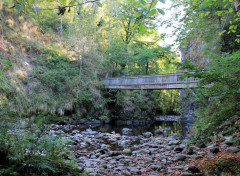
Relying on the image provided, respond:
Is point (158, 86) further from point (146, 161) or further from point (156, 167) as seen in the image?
point (156, 167)

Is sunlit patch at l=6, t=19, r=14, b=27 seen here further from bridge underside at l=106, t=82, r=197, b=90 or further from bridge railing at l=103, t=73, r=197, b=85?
bridge underside at l=106, t=82, r=197, b=90

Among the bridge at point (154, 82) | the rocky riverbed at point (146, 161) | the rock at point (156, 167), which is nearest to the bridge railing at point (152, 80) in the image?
the bridge at point (154, 82)

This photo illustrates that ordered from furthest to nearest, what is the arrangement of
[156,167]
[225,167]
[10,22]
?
1. [10,22]
2. [156,167]
3. [225,167]

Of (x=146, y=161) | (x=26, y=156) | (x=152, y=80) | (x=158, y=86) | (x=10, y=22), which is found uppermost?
(x=10, y=22)

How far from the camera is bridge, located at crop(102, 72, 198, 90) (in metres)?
10.7

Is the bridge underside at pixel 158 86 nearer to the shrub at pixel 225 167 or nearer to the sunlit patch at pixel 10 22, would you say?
the shrub at pixel 225 167

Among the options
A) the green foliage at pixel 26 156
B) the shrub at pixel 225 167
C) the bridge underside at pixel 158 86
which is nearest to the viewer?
the green foliage at pixel 26 156

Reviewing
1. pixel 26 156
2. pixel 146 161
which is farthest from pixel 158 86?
pixel 26 156

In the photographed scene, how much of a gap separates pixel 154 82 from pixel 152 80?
0.80ft

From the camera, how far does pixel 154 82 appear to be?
1286cm

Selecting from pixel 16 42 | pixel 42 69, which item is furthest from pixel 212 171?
pixel 16 42

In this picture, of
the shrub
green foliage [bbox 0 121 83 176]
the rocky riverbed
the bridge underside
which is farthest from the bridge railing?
green foliage [bbox 0 121 83 176]

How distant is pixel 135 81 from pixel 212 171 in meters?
11.0

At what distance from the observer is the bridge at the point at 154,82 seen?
10678 millimetres
